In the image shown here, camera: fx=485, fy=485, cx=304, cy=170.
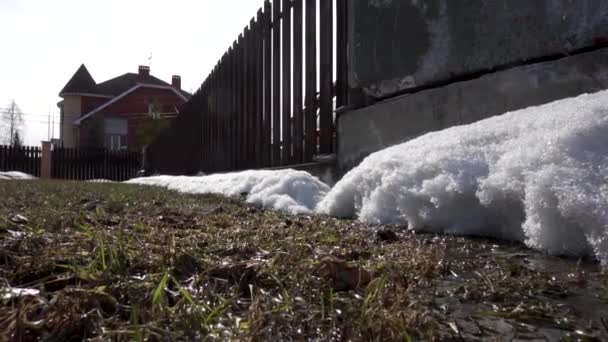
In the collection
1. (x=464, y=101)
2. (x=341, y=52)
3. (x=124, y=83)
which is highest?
(x=124, y=83)

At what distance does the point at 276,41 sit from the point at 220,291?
506cm

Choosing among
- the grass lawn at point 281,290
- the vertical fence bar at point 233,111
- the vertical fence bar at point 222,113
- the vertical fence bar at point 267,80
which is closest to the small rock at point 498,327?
the grass lawn at point 281,290

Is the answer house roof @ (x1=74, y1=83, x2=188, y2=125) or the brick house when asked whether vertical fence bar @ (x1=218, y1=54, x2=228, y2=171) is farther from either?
house roof @ (x1=74, y1=83, x2=188, y2=125)

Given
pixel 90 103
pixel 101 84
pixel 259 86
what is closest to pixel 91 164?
pixel 259 86

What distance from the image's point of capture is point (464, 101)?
2.96m

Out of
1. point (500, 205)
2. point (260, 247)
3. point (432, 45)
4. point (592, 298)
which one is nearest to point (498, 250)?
point (500, 205)

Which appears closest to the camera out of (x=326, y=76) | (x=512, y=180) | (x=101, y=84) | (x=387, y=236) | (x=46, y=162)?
(x=512, y=180)

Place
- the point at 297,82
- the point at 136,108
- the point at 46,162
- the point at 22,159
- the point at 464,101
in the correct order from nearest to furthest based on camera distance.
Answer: the point at 464,101, the point at 297,82, the point at 46,162, the point at 22,159, the point at 136,108

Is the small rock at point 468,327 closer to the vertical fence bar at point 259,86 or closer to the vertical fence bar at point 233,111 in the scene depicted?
the vertical fence bar at point 259,86

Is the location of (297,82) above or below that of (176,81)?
below

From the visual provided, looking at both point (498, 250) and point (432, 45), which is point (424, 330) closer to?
point (498, 250)

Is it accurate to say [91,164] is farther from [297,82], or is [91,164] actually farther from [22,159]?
[297,82]

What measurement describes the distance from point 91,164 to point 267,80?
1748 cm

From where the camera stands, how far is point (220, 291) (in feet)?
3.57
